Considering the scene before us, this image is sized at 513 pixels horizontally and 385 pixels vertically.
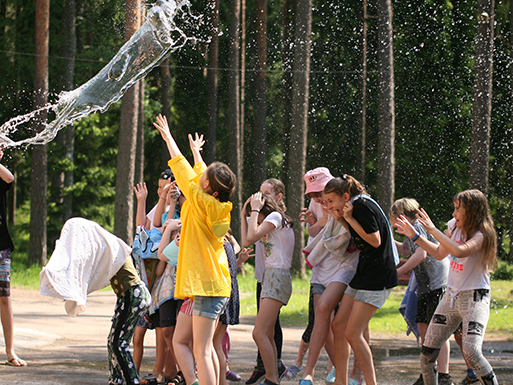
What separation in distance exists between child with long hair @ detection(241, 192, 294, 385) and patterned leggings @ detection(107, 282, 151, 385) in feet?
3.98

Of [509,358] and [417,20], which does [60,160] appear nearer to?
[417,20]

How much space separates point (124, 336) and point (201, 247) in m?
1.10

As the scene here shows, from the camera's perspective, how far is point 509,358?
769cm

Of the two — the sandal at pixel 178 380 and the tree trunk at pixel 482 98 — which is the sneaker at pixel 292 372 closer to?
the sandal at pixel 178 380

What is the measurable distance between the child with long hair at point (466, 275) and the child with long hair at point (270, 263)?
4.42 ft

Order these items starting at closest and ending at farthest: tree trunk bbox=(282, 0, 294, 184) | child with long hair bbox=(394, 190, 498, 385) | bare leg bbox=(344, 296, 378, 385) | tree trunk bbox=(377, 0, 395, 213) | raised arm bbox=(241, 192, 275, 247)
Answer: child with long hair bbox=(394, 190, 498, 385) → bare leg bbox=(344, 296, 378, 385) → raised arm bbox=(241, 192, 275, 247) → tree trunk bbox=(377, 0, 395, 213) → tree trunk bbox=(282, 0, 294, 184)

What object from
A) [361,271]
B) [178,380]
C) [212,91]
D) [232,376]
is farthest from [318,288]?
[212,91]

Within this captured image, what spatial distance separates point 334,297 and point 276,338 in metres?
1.08

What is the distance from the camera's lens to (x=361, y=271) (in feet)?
17.5

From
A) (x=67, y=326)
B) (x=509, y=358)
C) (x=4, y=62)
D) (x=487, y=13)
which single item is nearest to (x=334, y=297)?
(x=509, y=358)

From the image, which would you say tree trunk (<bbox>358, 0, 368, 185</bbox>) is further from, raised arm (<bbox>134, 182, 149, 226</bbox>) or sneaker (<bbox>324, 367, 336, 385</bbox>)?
raised arm (<bbox>134, 182, 149, 226</bbox>)

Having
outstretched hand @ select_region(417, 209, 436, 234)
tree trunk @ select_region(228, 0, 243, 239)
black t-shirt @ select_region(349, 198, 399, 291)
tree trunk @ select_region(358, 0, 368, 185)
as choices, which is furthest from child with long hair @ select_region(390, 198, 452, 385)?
tree trunk @ select_region(358, 0, 368, 185)

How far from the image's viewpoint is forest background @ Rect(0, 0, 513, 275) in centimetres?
2236

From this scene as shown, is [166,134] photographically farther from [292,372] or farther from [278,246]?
[292,372]
